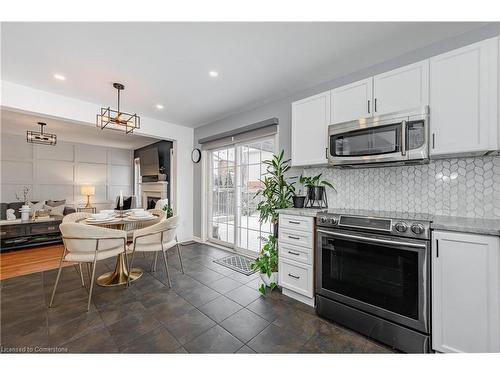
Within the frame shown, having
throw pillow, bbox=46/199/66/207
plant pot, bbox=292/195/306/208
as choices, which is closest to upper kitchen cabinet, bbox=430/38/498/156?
plant pot, bbox=292/195/306/208

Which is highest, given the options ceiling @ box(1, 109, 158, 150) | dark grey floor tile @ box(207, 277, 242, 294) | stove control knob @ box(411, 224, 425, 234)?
ceiling @ box(1, 109, 158, 150)

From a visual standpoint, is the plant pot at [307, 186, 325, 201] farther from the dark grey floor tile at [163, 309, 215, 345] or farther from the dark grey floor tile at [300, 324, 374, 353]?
the dark grey floor tile at [163, 309, 215, 345]

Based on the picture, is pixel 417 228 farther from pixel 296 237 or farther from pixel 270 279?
pixel 270 279

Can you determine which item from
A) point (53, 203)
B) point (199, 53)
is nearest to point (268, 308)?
point (199, 53)

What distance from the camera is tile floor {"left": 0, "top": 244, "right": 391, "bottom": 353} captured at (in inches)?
61.4

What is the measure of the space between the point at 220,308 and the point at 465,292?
74.7 inches

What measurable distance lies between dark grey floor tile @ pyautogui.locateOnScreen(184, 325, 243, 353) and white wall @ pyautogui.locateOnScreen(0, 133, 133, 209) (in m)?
6.82

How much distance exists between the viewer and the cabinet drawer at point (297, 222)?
6.85ft

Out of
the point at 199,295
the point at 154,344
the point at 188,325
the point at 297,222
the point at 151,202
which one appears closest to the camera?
the point at 154,344

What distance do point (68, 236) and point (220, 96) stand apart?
2493mm

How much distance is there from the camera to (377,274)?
167 centimetres

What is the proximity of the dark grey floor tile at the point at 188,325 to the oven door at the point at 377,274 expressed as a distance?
3.57 ft

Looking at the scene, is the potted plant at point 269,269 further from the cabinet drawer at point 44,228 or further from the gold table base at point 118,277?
the cabinet drawer at point 44,228
